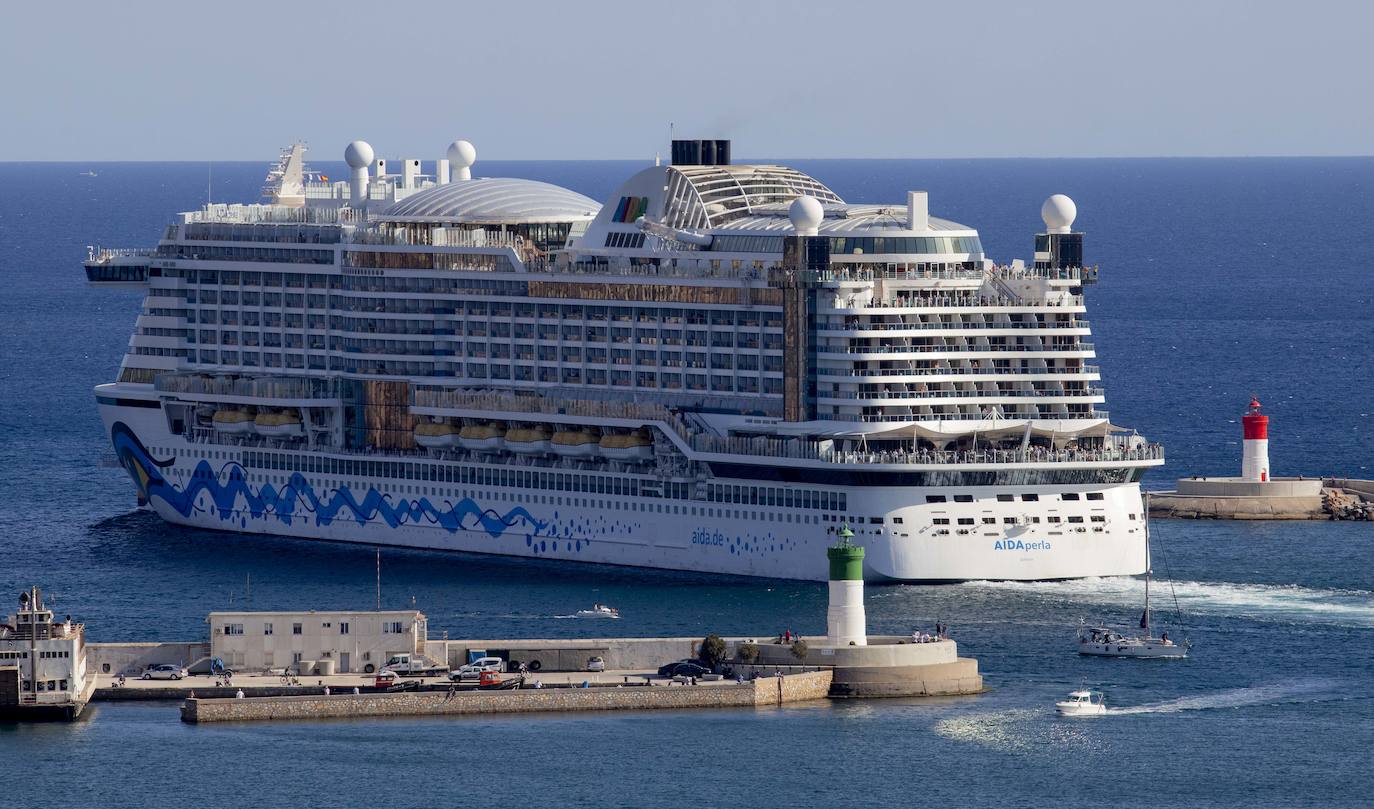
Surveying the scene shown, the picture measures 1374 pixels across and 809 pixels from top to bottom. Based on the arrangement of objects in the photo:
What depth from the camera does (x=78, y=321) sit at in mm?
199500

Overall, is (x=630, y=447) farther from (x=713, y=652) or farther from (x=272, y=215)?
(x=272, y=215)

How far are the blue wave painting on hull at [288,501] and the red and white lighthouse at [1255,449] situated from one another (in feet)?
89.7

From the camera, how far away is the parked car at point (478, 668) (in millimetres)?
88250

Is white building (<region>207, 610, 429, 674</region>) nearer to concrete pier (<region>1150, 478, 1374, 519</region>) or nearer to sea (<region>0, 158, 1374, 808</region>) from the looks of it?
sea (<region>0, 158, 1374, 808</region>)

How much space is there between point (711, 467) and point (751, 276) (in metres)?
6.19

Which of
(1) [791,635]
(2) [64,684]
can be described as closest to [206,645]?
(2) [64,684]

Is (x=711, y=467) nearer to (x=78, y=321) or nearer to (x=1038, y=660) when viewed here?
(x=1038, y=660)

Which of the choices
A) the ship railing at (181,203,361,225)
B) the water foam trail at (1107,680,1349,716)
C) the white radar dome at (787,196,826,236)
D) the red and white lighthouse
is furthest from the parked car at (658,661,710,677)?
the red and white lighthouse

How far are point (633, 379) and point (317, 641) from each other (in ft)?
76.9

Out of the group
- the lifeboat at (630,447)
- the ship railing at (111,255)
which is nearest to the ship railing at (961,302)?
the lifeboat at (630,447)

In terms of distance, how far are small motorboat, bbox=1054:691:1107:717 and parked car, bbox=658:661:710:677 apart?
30.4 ft

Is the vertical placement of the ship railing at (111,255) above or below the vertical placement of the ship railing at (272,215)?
below

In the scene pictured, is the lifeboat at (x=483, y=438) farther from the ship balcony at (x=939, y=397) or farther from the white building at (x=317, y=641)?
the white building at (x=317, y=641)

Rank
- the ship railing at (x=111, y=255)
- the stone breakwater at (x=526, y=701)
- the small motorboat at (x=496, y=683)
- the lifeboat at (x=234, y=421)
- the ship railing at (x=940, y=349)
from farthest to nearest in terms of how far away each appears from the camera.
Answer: the ship railing at (x=111, y=255) → the lifeboat at (x=234, y=421) → the ship railing at (x=940, y=349) → the small motorboat at (x=496, y=683) → the stone breakwater at (x=526, y=701)
